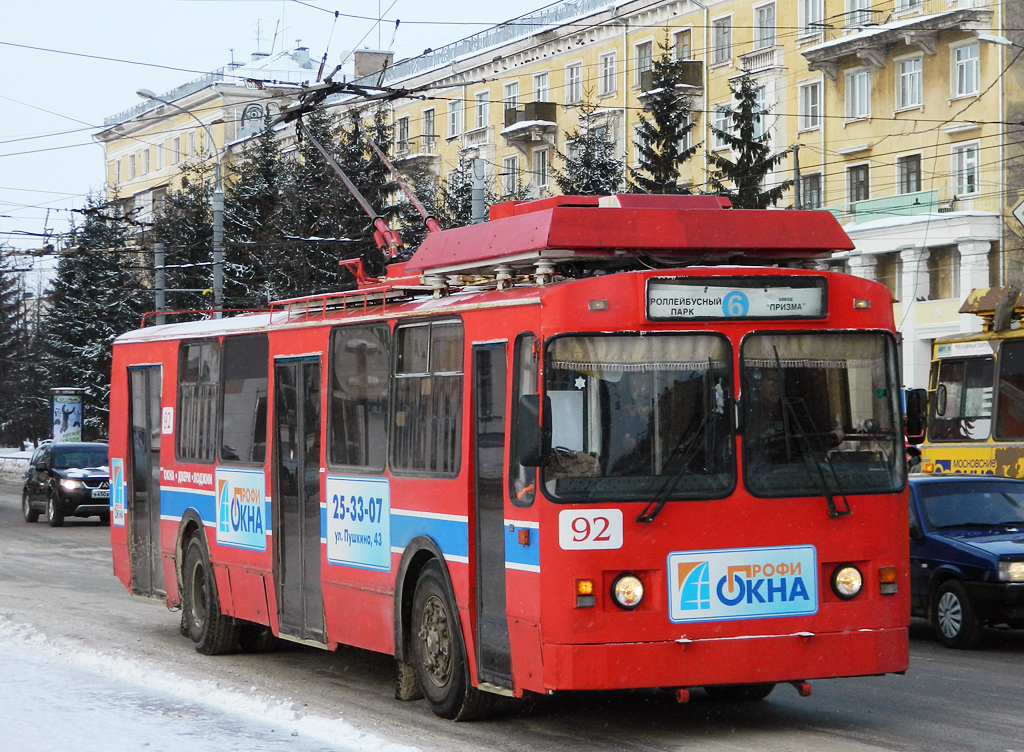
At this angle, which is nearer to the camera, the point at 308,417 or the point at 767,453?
the point at 767,453

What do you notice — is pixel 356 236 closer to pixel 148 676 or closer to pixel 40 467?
pixel 40 467

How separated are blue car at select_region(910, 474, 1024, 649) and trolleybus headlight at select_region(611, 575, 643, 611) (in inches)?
207

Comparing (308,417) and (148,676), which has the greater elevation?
(308,417)

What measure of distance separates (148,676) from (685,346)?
4.68 metres

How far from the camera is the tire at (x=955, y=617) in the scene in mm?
12906

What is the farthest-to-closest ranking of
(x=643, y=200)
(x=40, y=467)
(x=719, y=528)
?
(x=40, y=467)
(x=643, y=200)
(x=719, y=528)

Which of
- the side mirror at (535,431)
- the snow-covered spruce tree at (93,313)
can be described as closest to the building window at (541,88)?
the snow-covered spruce tree at (93,313)

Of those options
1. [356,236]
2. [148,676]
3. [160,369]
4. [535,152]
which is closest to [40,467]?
[356,236]

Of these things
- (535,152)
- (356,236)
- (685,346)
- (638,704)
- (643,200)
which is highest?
(535,152)

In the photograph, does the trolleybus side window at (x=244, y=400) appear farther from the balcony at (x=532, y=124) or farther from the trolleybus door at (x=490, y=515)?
the balcony at (x=532, y=124)

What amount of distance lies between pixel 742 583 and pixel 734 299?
146 cm

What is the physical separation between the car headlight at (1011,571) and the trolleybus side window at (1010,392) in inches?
304

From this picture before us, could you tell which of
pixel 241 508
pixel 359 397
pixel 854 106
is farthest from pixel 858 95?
pixel 359 397

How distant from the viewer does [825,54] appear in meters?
45.2
